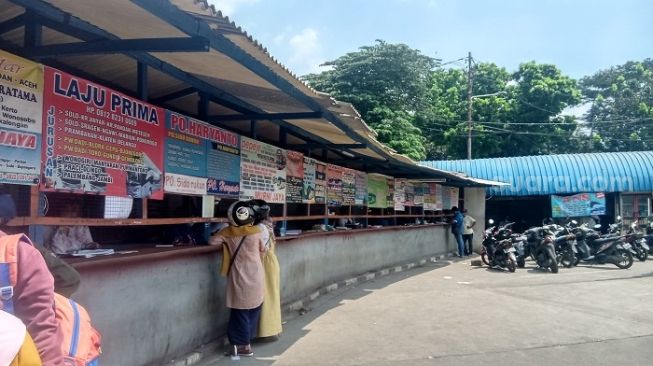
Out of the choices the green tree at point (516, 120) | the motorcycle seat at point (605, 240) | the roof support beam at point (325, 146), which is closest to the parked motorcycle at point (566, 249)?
the motorcycle seat at point (605, 240)

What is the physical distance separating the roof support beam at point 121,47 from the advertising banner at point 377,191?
8.61 meters

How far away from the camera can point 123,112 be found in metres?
4.59

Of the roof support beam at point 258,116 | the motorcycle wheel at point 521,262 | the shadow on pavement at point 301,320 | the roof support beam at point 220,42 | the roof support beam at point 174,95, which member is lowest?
the shadow on pavement at point 301,320

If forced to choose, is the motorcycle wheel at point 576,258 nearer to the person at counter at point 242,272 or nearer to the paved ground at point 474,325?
the paved ground at point 474,325

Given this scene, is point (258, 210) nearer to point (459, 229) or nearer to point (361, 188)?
point (361, 188)

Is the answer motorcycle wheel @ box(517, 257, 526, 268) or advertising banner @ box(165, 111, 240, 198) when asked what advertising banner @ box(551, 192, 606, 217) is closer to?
motorcycle wheel @ box(517, 257, 526, 268)

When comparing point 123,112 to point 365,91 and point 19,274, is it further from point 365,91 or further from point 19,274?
point 365,91

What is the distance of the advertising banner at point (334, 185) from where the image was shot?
10.2m

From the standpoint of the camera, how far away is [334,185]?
410 inches

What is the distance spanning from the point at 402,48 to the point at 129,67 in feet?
66.5

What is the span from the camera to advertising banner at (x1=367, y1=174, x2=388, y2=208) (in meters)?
12.4

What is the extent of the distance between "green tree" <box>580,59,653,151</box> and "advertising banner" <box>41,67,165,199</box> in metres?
35.5

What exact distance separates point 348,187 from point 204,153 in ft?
18.2

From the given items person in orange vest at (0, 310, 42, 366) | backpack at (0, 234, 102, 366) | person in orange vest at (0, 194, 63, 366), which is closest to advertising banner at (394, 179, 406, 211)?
backpack at (0, 234, 102, 366)
